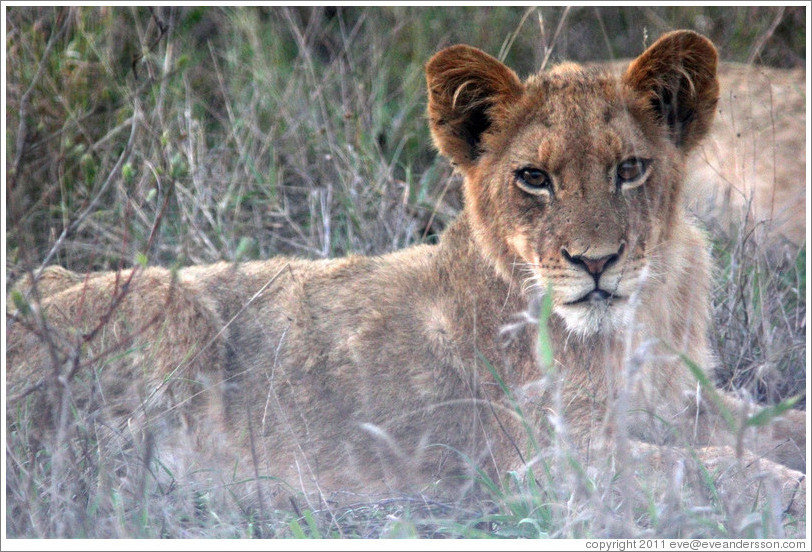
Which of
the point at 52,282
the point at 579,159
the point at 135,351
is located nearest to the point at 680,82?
the point at 579,159

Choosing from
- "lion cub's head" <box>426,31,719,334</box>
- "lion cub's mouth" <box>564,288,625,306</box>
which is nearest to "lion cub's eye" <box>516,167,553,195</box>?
"lion cub's head" <box>426,31,719,334</box>

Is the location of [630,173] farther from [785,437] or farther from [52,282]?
[52,282]

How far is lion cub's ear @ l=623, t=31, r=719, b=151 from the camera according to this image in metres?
3.27

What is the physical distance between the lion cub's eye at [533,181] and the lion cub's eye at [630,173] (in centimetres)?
23

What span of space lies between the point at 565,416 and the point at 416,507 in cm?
62

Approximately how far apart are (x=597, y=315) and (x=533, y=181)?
528mm

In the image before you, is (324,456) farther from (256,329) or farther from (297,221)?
(297,221)

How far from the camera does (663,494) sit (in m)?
2.68

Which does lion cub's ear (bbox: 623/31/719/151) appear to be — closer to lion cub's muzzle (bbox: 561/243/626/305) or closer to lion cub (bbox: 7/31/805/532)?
lion cub (bbox: 7/31/805/532)

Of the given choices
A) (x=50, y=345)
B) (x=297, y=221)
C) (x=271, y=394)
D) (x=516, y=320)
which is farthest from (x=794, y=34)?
(x=50, y=345)

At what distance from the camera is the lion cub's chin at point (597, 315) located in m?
3.06

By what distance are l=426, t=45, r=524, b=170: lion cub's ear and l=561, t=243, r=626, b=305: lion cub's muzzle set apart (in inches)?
26.9

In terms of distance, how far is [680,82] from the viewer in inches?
133

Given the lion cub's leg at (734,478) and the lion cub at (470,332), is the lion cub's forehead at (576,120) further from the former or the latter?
the lion cub's leg at (734,478)
